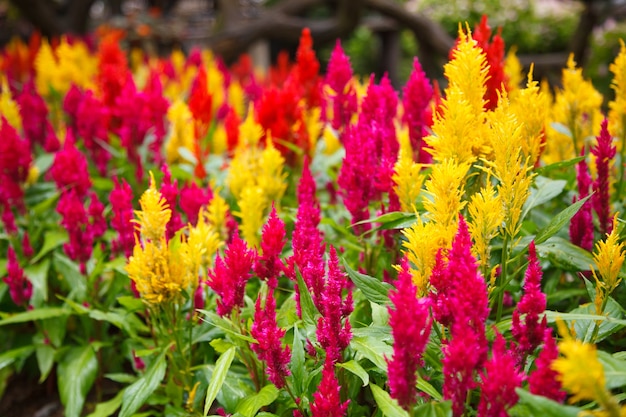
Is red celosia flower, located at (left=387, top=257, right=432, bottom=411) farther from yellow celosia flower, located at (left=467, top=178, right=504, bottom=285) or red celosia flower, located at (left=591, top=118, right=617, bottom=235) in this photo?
red celosia flower, located at (left=591, top=118, right=617, bottom=235)

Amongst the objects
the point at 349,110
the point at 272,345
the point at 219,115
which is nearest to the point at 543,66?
the point at 219,115

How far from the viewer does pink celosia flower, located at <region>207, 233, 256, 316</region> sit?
1.69 m

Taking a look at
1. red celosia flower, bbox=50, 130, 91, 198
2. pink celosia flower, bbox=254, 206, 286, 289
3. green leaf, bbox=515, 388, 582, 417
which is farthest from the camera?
red celosia flower, bbox=50, 130, 91, 198

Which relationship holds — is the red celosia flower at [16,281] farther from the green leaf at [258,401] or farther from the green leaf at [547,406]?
the green leaf at [547,406]

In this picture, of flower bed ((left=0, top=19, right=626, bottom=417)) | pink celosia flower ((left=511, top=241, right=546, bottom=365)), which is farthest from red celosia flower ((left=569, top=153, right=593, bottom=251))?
pink celosia flower ((left=511, top=241, right=546, bottom=365))

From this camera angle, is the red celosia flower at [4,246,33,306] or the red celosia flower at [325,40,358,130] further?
the red celosia flower at [325,40,358,130]

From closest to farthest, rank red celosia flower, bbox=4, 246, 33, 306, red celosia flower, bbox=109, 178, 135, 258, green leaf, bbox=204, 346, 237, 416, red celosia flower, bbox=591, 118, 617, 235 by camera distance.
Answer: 1. green leaf, bbox=204, 346, 237, 416
2. red celosia flower, bbox=591, 118, 617, 235
3. red celosia flower, bbox=109, 178, 135, 258
4. red celosia flower, bbox=4, 246, 33, 306

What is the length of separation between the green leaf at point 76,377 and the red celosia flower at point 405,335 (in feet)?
5.74

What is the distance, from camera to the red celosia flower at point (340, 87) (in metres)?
2.73

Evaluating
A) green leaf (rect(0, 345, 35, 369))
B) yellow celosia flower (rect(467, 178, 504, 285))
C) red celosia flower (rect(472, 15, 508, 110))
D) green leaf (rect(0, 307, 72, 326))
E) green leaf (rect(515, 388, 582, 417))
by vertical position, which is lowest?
green leaf (rect(0, 345, 35, 369))

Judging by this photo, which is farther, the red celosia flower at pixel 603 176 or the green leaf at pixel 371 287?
the red celosia flower at pixel 603 176

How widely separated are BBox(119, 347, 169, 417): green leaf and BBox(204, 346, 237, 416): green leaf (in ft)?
1.61

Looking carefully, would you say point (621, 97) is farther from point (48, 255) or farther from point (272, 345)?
point (48, 255)

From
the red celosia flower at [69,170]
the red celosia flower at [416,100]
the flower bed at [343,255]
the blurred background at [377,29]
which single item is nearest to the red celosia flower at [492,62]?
the flower bed at [343,255]
